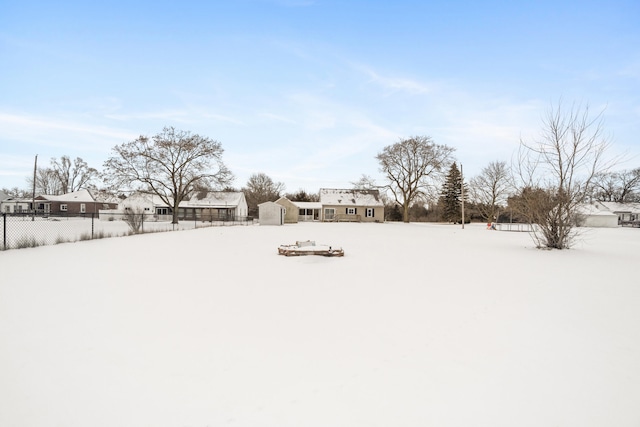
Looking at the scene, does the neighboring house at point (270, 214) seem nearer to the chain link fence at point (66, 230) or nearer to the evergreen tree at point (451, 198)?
the chain link fence at point (66, 230)

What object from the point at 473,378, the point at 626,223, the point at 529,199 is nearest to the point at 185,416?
the point at 473,378

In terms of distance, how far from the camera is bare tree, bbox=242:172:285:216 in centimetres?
6456

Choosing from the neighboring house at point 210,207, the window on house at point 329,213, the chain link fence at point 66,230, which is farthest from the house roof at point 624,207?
the chain link fence at point 66,230

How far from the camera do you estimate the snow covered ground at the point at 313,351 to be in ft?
8.79

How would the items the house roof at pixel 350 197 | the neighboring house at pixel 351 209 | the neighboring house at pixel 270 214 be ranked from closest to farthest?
the neighboring house at pixel 270 214 < the neighboring house at pixel 351 209 < the house roof at pixel 350 197

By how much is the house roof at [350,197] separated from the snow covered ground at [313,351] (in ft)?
137

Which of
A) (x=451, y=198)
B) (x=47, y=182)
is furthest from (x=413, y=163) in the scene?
(x=47, y=182)

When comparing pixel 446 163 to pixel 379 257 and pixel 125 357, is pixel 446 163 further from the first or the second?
pixel 125 357

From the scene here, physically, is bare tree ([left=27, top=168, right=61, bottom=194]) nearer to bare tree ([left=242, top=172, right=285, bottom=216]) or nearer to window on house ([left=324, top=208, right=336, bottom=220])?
bare tree ([left=242, top=172, right=285, bottom=216])

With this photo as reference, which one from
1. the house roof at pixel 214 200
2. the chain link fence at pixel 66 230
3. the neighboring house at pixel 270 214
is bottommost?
the chain link fence at pixel 66 230

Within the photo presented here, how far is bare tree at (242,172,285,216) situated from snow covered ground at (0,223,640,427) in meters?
57.5

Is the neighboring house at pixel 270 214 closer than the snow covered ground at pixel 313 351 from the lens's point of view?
No

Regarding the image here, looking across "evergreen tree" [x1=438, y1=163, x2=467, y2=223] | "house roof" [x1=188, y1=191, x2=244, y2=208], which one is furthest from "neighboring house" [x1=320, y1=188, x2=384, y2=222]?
"house roof" [x1=188, y1=191, x2=244, y2=208]

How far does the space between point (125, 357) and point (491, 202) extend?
49.7 meters
